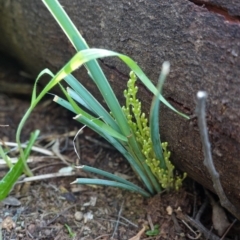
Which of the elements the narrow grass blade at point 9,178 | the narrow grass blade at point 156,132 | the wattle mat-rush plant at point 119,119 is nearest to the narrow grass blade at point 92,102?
the wattle mat-rush plant at point 119,119

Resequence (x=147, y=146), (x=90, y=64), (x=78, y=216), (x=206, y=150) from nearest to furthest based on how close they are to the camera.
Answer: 1. (x=206, y=150)
2. (x=90, y=64)
3. (x=147, y=146)
4. (x=78, y=216)

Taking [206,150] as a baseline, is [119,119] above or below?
below

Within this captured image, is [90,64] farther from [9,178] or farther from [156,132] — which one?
[9,178]

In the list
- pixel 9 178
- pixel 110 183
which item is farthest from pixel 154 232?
pixel 9 178

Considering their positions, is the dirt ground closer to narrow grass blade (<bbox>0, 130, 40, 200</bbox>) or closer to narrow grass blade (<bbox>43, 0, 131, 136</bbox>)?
narrow grass blade (<bbox>0, 130, 40, 200</bbox>)

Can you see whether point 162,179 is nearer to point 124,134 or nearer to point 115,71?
point 124,134

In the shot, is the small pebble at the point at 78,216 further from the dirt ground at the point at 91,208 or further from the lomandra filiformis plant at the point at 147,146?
the lomandra filiformis plant at the point at 147,146
